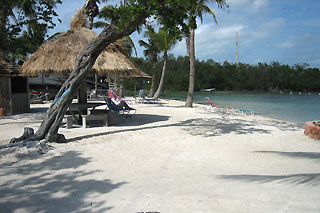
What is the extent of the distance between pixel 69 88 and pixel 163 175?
327cm

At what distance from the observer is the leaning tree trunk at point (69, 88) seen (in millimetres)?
5426

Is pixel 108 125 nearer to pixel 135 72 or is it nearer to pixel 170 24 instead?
pixel 135 72

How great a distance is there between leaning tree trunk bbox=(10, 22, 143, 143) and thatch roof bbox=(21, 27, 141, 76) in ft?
5.15

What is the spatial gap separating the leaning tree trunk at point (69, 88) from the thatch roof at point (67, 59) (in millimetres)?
1570

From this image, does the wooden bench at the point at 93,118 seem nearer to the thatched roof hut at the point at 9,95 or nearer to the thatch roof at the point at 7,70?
the thatched roof hut at the point at 9,95

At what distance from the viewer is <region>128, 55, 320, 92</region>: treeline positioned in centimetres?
5945

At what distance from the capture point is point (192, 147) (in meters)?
5.46

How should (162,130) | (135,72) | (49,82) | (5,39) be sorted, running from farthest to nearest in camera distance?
(49,82), (5,39), (135,72), (162,130)

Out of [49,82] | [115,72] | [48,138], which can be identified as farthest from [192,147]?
[49,82]

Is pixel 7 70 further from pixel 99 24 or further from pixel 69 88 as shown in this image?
pixel 99 24

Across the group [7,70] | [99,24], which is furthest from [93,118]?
[99,24]

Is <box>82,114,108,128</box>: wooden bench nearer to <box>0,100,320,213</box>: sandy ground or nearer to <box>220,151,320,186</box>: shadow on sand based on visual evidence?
<box>0,100,320,213</box>: sandy ground

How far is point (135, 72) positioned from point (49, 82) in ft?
71.4

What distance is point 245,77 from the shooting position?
66.5m
